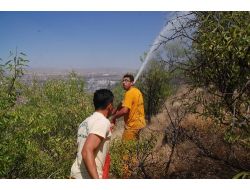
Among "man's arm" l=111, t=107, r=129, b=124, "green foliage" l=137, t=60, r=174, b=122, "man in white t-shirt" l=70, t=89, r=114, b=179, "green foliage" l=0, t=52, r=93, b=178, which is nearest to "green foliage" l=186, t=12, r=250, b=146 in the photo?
"man's arm" l=111, t=107, r=129, b=124

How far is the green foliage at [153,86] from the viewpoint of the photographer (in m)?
17.6

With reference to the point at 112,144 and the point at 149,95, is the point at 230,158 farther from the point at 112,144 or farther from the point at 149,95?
the point at 149,95

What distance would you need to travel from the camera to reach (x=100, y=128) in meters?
4.04

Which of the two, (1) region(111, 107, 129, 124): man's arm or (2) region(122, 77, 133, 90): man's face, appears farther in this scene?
(2) region(122, 77, 133, 90): man's face

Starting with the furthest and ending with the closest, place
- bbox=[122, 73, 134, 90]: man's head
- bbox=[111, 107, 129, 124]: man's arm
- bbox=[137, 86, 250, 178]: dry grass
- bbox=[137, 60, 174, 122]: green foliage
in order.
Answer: bbox=[137, 60, 174, 122]: green foliage < bbox=[122, 73, 134, 90]: man's head < bbox=[111, 107, 129, 124]: man's arm < bbox=[137, 86, 250, 178]: dry grass

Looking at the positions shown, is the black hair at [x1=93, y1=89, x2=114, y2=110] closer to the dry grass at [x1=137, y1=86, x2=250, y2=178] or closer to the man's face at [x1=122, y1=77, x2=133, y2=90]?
the dry grass at [x1=137, y1=86, x2=250, y2=178]

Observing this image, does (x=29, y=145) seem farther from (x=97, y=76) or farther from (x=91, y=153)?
(x=97, y=76)

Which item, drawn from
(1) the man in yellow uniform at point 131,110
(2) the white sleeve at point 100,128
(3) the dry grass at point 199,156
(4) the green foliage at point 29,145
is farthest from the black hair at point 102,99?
(1) the man in yellow uniform at point 131,110

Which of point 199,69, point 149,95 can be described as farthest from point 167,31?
point 149,95

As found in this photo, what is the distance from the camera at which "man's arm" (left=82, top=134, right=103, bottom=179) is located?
3.91 metres

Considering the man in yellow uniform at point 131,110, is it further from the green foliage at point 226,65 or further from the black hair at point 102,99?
the black hair at point 102,99

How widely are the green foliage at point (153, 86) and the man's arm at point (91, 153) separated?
13.4 meters

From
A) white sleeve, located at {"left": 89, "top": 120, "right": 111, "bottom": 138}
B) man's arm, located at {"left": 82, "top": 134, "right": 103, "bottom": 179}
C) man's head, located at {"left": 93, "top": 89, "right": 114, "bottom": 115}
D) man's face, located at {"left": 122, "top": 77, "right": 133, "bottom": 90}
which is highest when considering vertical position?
man's face, located at {"left": 122, "top": 77, "right": 133, "bottom": 90}

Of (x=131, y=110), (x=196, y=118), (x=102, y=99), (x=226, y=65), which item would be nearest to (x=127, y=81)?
(x=131, y=110)
